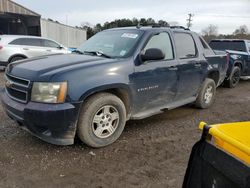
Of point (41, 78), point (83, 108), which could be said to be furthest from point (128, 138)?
point (41, 78)

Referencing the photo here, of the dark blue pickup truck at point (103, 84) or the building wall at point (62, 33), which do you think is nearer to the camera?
the dark blue pickup truck at point (103, 84)

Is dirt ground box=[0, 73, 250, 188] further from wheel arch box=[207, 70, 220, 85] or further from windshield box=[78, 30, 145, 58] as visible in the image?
wheel arch box=[207, 70, 220, 85]

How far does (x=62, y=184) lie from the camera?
3.00 meters

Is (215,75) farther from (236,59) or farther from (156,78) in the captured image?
(236,59)

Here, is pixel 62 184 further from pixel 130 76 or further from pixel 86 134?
pixel 130 76

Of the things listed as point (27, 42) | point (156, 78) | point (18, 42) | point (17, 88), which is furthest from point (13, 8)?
point (156, 78)

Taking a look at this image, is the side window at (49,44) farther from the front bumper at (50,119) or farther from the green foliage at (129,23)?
the front bumper at (50,119)

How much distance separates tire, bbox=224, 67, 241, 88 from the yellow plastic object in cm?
785

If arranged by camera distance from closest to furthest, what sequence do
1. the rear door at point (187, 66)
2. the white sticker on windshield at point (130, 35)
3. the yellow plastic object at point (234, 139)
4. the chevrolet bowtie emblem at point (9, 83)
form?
the yellow plastic object at point (234, 139)
the chevrolet bowtie emblem at point (9, 83)
the white sticker on windshield at point (130, 35)
the rear door at point (187, 66)

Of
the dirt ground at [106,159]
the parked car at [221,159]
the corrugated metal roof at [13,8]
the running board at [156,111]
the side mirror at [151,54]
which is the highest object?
the corrugated metal roof at [13,8]

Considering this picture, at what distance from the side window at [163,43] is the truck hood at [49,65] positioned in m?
1.01

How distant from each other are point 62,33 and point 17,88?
2285 cm

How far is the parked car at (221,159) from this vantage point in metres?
1.49

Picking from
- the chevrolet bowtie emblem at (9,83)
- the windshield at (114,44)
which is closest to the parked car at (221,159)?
the windshield at (114,44)
